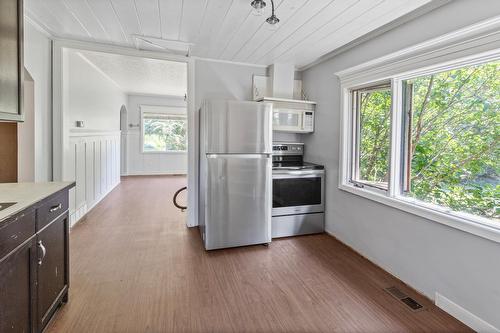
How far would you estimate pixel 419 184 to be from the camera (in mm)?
2318

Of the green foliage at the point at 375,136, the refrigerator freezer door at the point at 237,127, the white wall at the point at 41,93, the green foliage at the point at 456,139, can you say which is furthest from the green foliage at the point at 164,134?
the green foliage at the point at 456,139

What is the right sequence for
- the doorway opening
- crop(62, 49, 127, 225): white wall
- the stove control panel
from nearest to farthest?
the doorway opening
crop(62, 49, 127, 225): white wall
the stove control panel

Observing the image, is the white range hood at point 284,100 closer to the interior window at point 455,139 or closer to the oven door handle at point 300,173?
the oven door handle at point 300,173

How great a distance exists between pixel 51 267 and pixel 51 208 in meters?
0.38

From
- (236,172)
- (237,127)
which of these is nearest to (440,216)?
(236,172)

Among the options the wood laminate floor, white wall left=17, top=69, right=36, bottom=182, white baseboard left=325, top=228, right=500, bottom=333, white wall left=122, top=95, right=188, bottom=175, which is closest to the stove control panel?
the wood laminate floor

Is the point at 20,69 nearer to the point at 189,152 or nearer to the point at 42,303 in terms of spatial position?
the point at 42,303

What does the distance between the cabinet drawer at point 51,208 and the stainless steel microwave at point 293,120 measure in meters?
2.42

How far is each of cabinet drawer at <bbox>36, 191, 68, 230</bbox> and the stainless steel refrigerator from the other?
1.32 metres

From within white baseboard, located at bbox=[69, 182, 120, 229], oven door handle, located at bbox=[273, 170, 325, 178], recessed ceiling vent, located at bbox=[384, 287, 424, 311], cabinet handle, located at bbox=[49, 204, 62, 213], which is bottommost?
recessed ceiling vent, located at bbox=[384, 287, 424, 311]

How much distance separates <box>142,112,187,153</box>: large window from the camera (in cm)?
798

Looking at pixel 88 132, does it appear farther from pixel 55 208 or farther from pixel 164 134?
pixel 164 134

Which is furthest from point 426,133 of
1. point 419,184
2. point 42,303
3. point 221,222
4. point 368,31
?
point 42,303

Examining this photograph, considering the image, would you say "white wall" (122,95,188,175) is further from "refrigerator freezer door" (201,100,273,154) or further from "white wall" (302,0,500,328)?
"white wall" (302,0,500,328)
